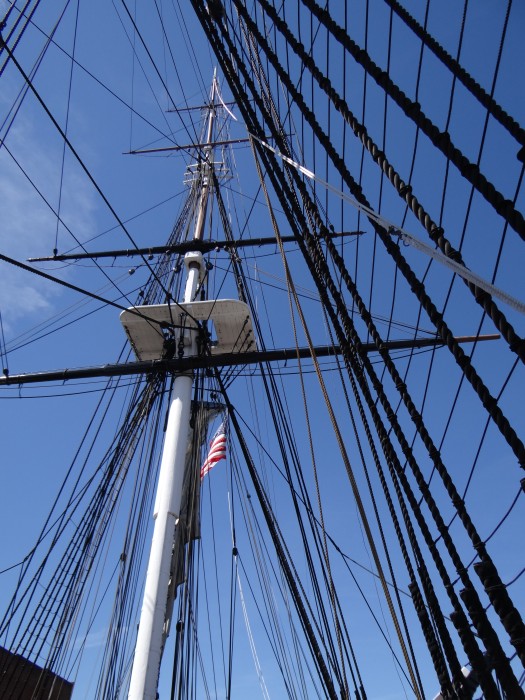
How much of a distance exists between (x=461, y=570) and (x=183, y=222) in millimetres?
11254

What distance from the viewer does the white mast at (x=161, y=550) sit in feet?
14.3

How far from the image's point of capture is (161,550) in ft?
16.4

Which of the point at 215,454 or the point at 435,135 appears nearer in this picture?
the point at 435,135

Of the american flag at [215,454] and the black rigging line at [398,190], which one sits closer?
the black rigging line at [398,190]

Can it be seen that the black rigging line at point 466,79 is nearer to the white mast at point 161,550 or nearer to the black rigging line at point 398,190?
the black rigging line at point 398,190

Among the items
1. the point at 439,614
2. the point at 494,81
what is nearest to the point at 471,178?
the point at 494,81

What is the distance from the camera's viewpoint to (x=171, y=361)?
7656 mm

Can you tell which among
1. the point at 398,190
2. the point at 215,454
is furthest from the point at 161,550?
the point at 398,190

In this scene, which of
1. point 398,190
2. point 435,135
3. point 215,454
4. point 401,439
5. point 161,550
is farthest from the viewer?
point 215,454

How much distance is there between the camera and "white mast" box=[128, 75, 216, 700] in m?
4.35

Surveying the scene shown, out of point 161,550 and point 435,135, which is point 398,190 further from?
point 161,550

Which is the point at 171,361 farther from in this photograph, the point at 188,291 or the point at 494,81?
the point at 494,81

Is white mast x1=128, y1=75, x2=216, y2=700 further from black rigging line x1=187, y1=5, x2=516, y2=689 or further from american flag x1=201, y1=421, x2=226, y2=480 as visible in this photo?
black rigging line x1=187, y1=5, x2=516, y2=689

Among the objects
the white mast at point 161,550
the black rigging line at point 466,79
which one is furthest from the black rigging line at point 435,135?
the white mast at point 161,550
